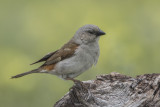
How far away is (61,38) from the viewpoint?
11031 millimetres

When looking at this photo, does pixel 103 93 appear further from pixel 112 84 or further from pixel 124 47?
pixel 124 47

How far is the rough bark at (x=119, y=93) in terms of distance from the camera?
6.41 metres

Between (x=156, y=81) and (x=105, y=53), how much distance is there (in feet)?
10.2

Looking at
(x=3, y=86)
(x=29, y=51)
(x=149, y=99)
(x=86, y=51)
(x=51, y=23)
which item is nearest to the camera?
(x=149, y=99)

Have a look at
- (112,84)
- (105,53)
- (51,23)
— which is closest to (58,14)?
(51,23)

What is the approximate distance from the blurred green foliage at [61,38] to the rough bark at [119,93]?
1.72 metres

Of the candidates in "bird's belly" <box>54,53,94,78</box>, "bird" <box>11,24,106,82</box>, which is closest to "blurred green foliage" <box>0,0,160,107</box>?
"bird" <box>11,24,106,82</box>

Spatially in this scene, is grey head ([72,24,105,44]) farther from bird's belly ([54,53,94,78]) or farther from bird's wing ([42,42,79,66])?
bird's belly ([54,53,94,78])

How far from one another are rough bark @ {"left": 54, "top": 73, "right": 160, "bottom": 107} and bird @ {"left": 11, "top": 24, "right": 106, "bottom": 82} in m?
0.80

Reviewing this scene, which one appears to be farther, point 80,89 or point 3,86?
point 3,86

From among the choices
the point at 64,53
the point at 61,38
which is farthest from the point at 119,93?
the point at 61,38

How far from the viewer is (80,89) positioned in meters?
6.57

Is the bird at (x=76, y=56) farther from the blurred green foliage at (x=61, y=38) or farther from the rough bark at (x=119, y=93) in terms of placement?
the blurred green foliage at (x=61, y=38)

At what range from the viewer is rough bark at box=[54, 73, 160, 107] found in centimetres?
641
